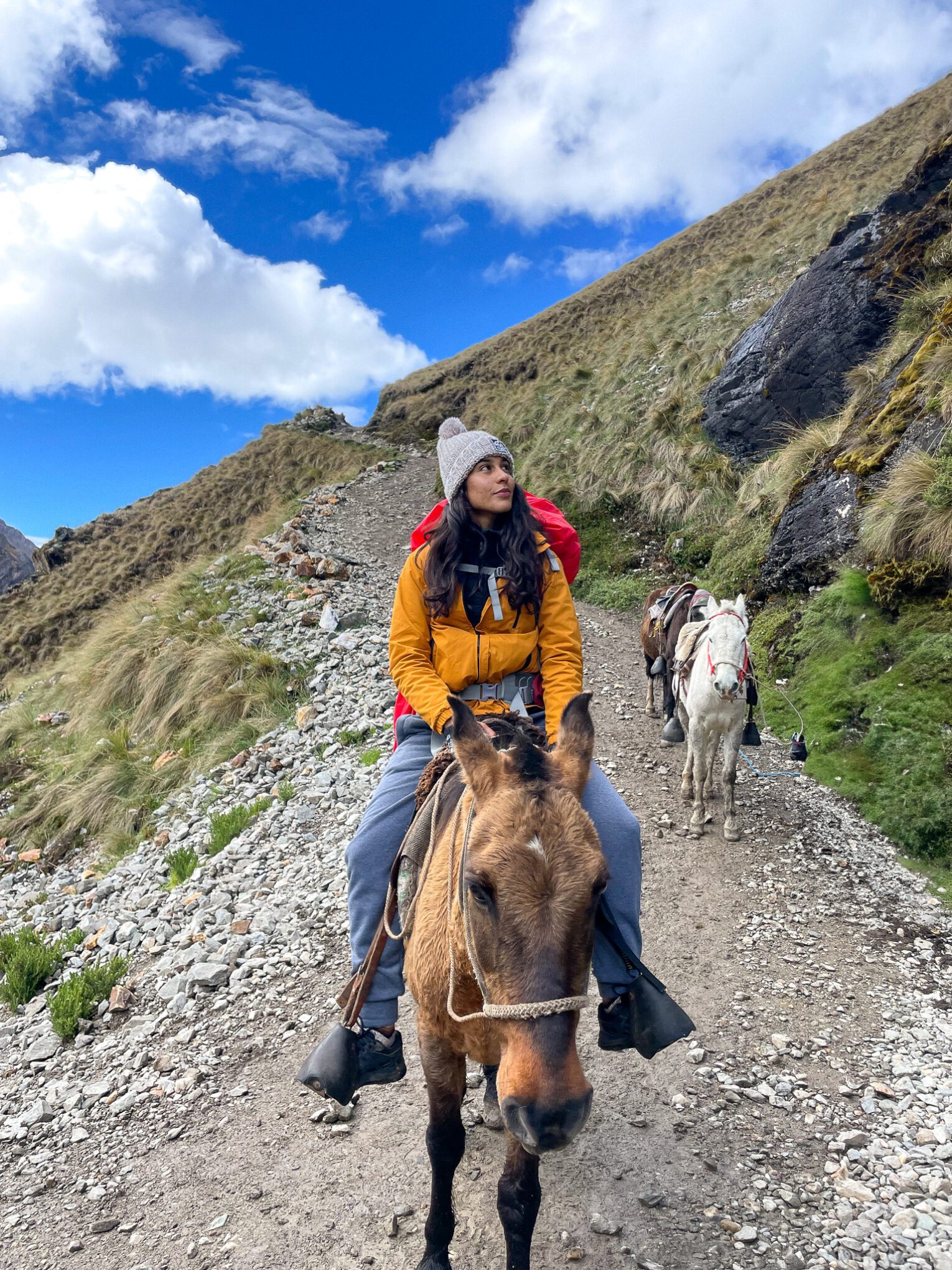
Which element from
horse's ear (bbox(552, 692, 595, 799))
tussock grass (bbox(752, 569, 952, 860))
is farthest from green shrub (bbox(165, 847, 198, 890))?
tussock grass (bbox(752, 569, 952, 860))

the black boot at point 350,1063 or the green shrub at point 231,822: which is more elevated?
the green shrub at point 231,822

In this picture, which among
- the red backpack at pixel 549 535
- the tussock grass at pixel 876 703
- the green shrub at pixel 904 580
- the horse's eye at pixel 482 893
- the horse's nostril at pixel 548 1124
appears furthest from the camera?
the green shrub at pixel 904 580

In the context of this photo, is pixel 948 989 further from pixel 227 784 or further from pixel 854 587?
pixel 227 784

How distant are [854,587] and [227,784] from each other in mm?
8385

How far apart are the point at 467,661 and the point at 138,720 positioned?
35.1 feet

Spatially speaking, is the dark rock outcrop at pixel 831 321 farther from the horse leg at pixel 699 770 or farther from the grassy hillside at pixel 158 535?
the grassy hillside at pixel 158 535

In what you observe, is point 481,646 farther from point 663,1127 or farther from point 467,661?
point 663,1127

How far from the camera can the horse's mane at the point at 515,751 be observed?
208cm

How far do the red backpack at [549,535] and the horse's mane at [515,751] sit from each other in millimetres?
612

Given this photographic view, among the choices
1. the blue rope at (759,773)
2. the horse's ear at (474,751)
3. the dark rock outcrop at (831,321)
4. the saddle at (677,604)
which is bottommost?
the blue rope at (759,773)

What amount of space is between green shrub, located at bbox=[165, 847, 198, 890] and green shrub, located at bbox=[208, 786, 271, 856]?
0.22 metres

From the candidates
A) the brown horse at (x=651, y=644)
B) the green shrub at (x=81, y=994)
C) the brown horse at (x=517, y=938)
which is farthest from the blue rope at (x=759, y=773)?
the green shrub at (x=81, y=994)

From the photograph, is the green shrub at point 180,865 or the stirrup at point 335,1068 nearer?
the stirrup at point 335,1068

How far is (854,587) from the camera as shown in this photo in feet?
27.3
